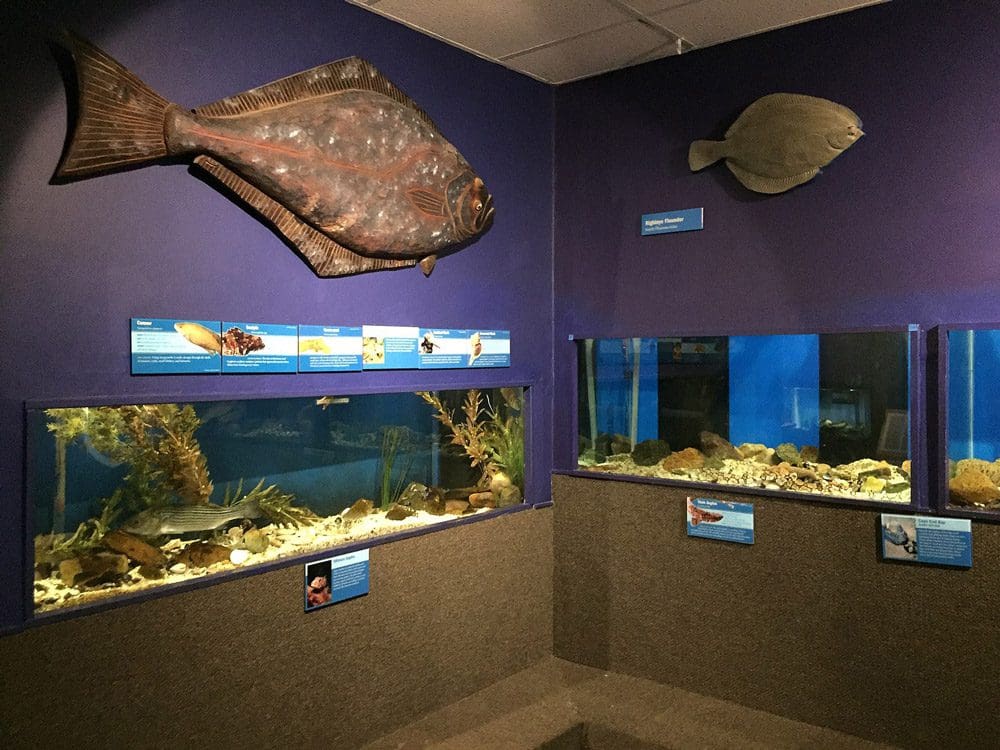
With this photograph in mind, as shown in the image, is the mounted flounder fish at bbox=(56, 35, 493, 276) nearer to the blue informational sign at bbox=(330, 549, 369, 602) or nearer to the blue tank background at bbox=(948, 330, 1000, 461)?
the blue informational sign at bbox=(330, 549, 369, 602)

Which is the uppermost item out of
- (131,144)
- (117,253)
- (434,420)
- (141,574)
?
(131,144)

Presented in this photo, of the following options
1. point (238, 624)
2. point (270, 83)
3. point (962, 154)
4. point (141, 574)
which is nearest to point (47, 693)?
point (141, 574)

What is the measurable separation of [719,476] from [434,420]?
127 cm

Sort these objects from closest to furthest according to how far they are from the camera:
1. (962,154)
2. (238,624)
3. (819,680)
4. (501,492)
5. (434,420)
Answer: (238,624)
(962,154)
(819,680)
(434,420)
(501,492)

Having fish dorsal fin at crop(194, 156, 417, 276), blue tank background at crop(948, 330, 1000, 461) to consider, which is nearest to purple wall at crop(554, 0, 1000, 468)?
blue tank background at crop(948, 330, 1000, 461)

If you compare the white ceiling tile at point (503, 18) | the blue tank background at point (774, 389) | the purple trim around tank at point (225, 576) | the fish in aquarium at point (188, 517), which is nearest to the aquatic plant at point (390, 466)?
the purple trim around tank at point (225, 576)

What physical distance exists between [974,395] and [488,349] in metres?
1.92

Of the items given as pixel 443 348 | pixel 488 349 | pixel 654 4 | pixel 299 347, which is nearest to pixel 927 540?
pixel 488 349

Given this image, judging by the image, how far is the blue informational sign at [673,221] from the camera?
11.8 ft

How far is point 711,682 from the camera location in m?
3.49

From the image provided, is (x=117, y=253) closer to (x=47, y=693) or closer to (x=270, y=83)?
(x=270, y=83)

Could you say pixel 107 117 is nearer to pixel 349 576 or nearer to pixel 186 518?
pixel 186 518

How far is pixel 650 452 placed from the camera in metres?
3.67

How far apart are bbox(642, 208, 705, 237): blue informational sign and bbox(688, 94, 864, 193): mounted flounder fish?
23cm
